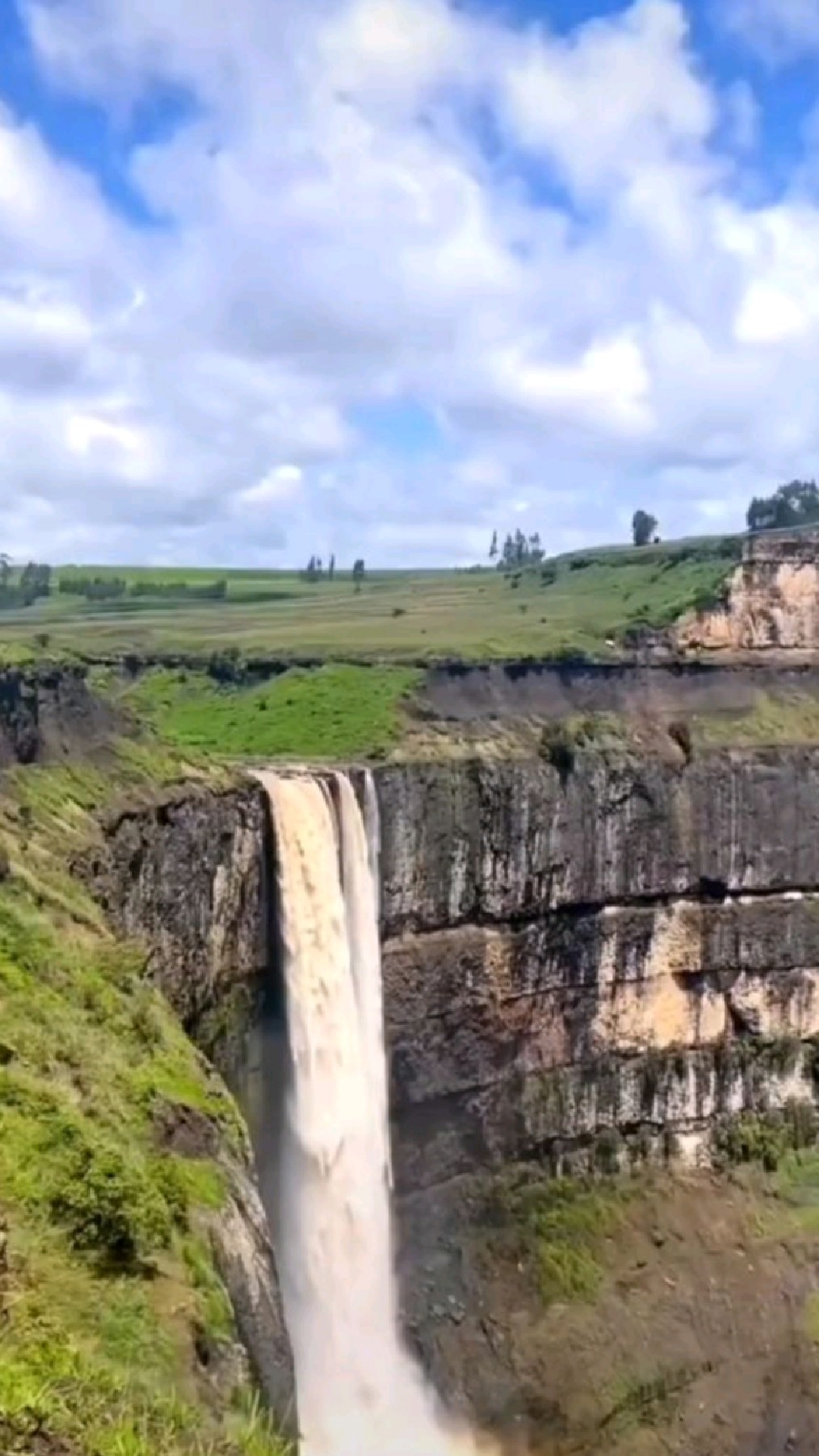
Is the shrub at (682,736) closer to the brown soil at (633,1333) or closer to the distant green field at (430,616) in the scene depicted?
the distant green field at (430,616)

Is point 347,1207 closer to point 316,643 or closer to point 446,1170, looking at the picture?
point 446,1170

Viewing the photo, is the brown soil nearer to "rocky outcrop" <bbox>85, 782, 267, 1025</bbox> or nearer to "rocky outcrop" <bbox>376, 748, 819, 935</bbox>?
"rocky outcrop" <bbox>376, 748, 819, 935</bbox>

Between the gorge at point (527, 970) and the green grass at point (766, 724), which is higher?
the green grass at point (766, 724)

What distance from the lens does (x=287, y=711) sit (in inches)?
2090

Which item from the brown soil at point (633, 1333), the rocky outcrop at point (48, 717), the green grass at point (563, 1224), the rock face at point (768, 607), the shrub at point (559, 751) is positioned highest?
the rock face at point (768, 607)

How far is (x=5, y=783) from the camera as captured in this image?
27.7m

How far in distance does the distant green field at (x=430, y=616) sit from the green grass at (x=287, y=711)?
4.46 m

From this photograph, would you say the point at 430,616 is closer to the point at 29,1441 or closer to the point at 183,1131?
the point at 183,1131

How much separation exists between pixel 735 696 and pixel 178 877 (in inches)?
1317

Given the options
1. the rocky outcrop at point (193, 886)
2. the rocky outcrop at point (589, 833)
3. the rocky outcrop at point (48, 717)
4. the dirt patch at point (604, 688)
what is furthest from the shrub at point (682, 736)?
the rocky outcrop at point (48, 717)

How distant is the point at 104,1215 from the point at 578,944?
Answer: 112 ft

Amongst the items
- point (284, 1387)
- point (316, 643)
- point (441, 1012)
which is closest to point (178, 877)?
point (441, 1012)

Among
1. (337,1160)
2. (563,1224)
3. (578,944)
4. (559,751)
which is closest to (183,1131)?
(337,1160)

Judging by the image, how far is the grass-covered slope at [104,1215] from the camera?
993cm
